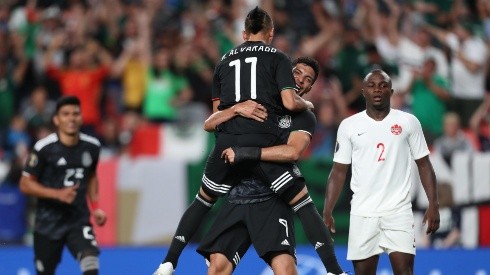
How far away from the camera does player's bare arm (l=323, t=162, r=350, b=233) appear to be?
9.48 m

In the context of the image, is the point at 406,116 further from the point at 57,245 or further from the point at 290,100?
the point at 57,245

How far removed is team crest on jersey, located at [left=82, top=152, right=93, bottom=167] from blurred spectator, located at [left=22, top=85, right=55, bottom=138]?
4.85 meters

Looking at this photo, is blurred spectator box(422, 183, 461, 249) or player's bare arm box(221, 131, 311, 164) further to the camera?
blurred spectator box(422, 183, 461, 249)

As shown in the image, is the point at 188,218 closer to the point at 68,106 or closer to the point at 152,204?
the point at 68,106

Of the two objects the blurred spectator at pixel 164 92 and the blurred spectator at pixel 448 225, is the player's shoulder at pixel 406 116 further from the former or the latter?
the blurred spectator at pixel 164 92

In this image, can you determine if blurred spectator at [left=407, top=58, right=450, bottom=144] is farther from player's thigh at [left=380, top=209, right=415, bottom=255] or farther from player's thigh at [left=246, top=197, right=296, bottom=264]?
player's thigh at [left=246, top=197, right=296, bottom=264]

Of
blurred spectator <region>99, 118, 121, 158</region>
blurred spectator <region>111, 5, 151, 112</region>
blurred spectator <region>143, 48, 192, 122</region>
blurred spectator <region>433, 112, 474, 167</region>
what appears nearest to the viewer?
blurred spectator <region>433, 112, 474, 167</region>

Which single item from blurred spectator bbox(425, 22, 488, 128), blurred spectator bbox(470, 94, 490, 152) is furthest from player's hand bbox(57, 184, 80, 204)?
blurred spectator bbox(425, 22, 488, 128)

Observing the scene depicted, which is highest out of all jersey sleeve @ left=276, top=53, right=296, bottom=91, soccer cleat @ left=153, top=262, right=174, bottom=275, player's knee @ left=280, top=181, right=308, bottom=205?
jersey sleeve @ left=276, top=53, right=296, bottom=91

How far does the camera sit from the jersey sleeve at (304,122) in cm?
889

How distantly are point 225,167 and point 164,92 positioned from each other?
7.43 metres

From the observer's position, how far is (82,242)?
35.7 feet

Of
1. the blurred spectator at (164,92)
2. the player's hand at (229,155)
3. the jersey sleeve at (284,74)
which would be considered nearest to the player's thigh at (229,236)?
the player's hand at (229,155)

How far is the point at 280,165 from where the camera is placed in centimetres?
862
